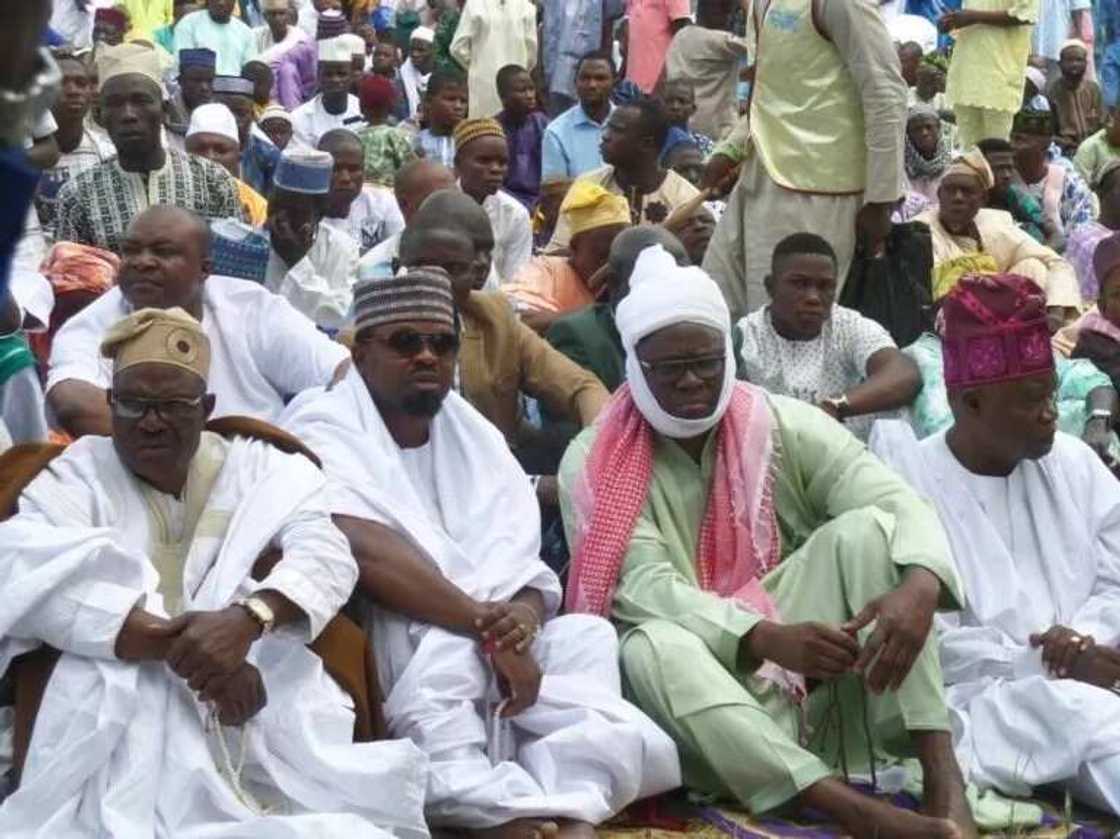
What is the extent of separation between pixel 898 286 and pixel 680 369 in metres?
2.73

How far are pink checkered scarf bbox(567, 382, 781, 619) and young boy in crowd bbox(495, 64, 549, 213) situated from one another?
727 centimetres

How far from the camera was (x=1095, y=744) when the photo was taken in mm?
5273

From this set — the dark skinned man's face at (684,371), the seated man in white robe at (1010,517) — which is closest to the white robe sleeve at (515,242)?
the seated man in white robe at (1010,517)

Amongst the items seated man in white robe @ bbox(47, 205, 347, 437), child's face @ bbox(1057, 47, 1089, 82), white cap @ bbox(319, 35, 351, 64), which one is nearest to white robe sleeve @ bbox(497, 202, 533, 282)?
seated man in white robe @ bbox(47, 205, 347, 437)

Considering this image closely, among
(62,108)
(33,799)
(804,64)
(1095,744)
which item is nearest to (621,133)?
(804,64)

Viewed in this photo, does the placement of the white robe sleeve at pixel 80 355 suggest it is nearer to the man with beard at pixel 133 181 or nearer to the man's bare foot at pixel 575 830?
the man with beard at pixel 133 181

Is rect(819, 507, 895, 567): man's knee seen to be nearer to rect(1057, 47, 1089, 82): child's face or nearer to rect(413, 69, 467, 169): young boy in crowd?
rect(413, 69, 467, 169): young boy in crowd

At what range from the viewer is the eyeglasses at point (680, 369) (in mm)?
5586

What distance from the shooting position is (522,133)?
1347 cm

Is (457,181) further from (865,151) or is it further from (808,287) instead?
(808,287)

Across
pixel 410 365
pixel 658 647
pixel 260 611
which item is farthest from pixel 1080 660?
pixel 260 611

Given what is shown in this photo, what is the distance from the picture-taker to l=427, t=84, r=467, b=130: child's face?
1356cm

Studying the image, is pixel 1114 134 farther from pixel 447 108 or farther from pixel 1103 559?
pixel 1103 559

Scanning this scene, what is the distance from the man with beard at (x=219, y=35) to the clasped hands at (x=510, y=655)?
1265 centimetres
